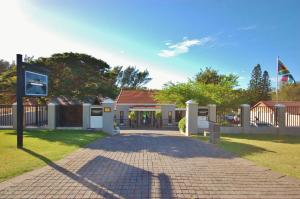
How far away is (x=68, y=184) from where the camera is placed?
19.9ft

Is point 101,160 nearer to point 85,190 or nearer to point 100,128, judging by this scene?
point 85,190

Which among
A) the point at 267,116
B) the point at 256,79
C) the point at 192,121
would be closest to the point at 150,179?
the point at 192,121

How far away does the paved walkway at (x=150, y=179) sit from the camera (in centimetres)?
554

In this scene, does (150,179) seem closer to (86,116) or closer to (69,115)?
(86,116)

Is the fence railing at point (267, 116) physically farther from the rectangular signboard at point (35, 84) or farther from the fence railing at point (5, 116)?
the fence railing at point (5, 116)

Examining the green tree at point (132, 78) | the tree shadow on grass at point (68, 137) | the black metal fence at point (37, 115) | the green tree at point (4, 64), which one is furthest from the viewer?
the green tree at point (132, 78)

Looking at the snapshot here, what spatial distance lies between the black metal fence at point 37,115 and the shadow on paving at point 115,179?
39.6 ft

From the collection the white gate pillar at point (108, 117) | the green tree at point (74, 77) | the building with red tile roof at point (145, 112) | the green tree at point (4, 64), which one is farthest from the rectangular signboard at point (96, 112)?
the green tree at point (4, 64)

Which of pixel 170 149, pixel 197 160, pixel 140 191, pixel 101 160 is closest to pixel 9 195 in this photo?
pixel 140 191

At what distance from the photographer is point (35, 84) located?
1317cm

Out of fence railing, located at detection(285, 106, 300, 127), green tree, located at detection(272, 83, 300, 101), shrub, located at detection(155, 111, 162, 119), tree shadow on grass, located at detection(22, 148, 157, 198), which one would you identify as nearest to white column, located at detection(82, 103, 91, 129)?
tree shadow on grass, located at detection(22, 148, 157, 198)

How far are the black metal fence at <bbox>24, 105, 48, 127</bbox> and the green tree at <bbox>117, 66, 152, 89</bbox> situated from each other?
1767 inches

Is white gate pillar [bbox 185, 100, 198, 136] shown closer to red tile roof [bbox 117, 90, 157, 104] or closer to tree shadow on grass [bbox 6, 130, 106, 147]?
tree shadow on grass [bbox 6, 130, 106, 147]

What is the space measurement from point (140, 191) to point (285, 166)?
15.8 feet
